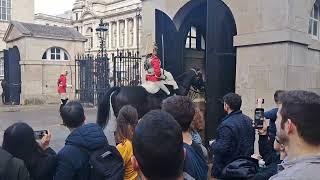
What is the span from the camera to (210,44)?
7.21m

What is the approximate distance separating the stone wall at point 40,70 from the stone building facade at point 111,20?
52.6 metres

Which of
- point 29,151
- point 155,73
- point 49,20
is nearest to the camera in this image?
point 29,151

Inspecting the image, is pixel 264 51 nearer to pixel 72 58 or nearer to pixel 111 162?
pixel 111 162

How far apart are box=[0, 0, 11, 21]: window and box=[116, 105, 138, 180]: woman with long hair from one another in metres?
36.8

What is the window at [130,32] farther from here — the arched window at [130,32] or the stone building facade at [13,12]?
the stone building facade at [13,12]

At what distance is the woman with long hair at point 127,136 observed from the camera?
A: 3309 mm

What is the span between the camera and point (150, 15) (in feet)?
32.2

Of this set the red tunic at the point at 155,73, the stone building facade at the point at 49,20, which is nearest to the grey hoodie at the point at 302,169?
the red tunic at the point at 155,73

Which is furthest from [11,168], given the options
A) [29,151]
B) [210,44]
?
[210,44]

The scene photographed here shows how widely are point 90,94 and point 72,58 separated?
3106mm

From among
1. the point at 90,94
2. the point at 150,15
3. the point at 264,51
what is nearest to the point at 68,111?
the point at 264,51

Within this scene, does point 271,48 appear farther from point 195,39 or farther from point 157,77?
point 195,39

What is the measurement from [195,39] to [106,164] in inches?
300

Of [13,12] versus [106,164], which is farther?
[13,12]
